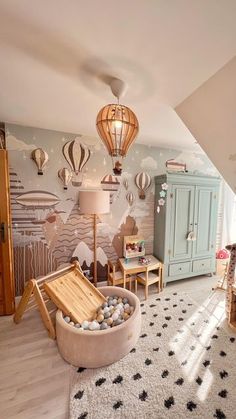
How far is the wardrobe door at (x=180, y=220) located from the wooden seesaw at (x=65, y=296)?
1497 mm

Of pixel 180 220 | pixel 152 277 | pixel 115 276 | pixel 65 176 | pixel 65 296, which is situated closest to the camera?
pixel 65 296

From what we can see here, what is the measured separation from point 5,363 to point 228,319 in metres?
2.46

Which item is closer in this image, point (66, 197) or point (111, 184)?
point (66, 197)

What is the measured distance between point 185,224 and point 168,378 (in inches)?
81.8

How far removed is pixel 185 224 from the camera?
10.2 feet

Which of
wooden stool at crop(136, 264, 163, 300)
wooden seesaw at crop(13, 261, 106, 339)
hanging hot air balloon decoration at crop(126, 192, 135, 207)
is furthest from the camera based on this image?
hanging hot air balloon decoration at crop(126, 192, 135, 207)

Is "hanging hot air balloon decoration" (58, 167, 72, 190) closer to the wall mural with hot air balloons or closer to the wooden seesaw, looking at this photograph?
the wall mural with hot air balloons

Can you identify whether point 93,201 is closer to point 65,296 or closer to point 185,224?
point 65,296

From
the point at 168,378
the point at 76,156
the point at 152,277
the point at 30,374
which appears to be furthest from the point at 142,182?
the point at 30,374

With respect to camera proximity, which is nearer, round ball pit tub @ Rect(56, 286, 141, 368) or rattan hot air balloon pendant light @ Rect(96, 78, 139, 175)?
rattan hot air balloon pendant light @ Rect(96, 78, 139, 175)

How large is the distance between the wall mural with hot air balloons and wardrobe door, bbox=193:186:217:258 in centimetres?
76

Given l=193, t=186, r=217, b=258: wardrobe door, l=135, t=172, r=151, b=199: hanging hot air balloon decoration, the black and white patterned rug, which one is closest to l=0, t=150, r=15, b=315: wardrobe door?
the black and white patterned rug

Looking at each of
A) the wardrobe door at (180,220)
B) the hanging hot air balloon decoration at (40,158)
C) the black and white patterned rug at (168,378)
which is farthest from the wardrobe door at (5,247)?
the wardrobe door at (180,220)

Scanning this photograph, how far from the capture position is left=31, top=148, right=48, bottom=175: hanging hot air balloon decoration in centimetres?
248
